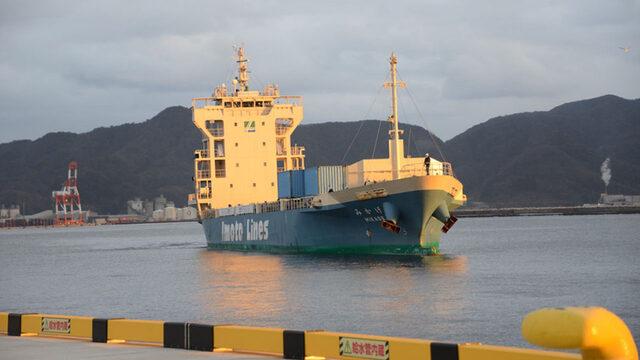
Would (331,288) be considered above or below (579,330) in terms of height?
below

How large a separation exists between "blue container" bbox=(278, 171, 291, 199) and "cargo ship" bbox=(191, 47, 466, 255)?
71 mm

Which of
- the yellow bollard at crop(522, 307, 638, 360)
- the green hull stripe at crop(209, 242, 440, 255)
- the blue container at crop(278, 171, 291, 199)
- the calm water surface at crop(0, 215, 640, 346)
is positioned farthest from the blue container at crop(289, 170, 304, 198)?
the yellow bollard at crop(522, 307, 638, 360)

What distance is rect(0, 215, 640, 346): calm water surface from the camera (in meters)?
29.1

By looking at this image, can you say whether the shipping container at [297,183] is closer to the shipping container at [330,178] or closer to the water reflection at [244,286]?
the shipping container at [330,178]

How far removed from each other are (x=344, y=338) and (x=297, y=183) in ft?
144

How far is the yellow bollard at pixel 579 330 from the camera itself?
9.83 metres

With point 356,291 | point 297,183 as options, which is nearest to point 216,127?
point 297,183

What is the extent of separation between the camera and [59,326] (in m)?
19.5

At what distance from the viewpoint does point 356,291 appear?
1479 inches

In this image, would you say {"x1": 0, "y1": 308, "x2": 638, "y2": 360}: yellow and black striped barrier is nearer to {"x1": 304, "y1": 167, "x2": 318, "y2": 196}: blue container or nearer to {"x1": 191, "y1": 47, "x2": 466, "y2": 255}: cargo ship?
{"x1": 191, "y1": 47, "x2": 466, "y2": 255}: cargo ship

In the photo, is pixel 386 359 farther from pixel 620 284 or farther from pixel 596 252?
pixel 596 252

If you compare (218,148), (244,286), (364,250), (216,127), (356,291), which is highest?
(216,127)

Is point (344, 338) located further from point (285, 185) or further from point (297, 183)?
point (285, 185)

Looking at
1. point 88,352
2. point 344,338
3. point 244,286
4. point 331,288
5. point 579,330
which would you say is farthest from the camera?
point 244,286
